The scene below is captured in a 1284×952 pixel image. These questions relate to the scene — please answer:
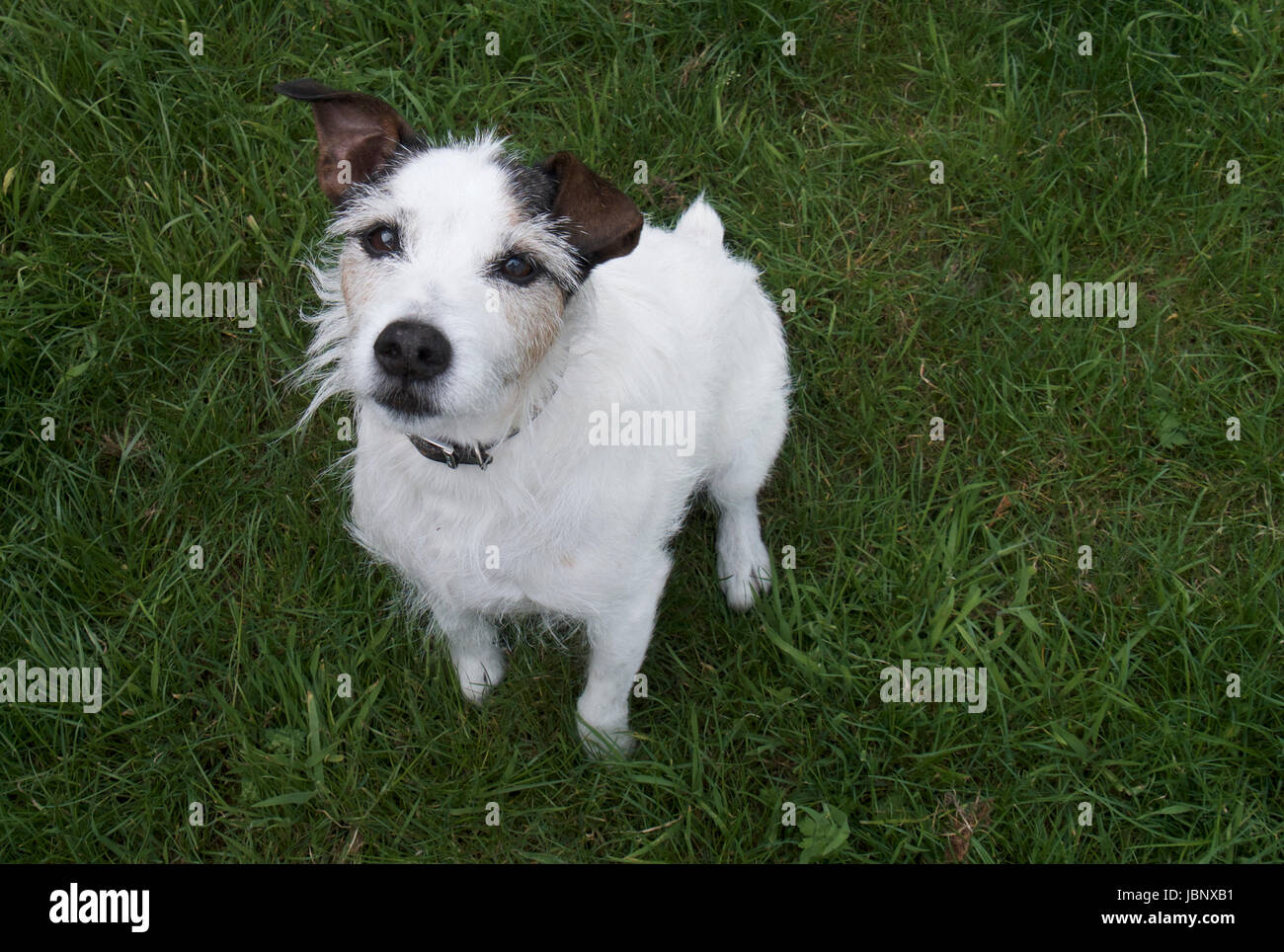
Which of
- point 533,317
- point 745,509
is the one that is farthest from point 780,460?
point 533,317

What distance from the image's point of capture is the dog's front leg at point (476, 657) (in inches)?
174

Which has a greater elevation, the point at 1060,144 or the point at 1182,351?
the point at 1060,144

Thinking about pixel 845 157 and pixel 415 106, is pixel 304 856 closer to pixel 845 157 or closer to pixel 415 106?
pixel 415 106

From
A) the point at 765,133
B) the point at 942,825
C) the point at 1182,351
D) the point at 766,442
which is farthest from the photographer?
the point at 765,133

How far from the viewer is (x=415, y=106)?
5.42m

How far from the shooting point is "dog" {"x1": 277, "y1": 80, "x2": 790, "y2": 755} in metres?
3.01

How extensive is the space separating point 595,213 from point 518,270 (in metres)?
0.28

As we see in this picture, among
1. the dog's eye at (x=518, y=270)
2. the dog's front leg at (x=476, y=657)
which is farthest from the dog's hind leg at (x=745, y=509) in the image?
the dog's eye at (x=518, y=270)

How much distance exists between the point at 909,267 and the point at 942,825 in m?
2.80

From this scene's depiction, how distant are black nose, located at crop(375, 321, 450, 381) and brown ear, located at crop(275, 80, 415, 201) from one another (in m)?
0.74

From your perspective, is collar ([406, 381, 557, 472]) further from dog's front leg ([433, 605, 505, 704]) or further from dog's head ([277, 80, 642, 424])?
dog's front leg ([433, 605, 505, 704])

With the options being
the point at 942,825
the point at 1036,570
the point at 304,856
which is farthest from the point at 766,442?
the point at 304,856

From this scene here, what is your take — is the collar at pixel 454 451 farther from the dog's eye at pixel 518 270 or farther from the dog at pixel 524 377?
the dog's eye at pixel 518 270

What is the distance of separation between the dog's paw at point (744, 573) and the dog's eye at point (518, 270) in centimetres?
210
